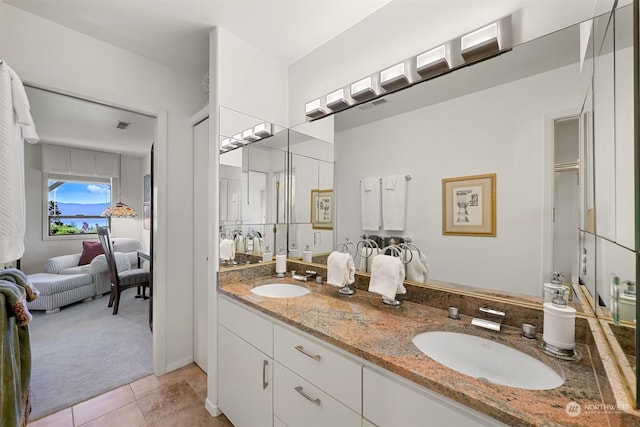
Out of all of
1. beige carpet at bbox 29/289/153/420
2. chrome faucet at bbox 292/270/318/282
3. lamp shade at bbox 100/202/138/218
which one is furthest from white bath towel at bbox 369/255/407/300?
lamp shade at bbox 100/202/138/218

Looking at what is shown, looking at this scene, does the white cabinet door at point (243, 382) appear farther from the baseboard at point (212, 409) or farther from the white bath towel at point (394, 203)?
the white bath towel at point (394, 203)

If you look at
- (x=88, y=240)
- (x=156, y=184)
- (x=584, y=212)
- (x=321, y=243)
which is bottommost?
(x=88, y=240)

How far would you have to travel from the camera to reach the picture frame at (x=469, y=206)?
1.15 metres

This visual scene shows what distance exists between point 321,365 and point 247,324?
59cm

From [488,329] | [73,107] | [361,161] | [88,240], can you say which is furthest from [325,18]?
[88,240]

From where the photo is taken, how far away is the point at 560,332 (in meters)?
0.87

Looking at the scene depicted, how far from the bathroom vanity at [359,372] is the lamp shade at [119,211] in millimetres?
4613

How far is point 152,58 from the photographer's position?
2152 mm

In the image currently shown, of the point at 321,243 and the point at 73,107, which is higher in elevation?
the point at 73,107

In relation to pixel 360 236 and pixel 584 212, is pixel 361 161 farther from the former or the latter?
pixel 584 212

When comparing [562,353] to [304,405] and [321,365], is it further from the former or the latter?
[304,405]

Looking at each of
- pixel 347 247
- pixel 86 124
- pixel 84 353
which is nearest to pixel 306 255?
pixel 347 247

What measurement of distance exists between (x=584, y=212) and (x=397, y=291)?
79 centimetres

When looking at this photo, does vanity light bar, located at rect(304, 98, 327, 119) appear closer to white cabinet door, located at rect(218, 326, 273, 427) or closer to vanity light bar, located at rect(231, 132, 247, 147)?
vanity light bar, located at rect(231, 132, 247, 147)
